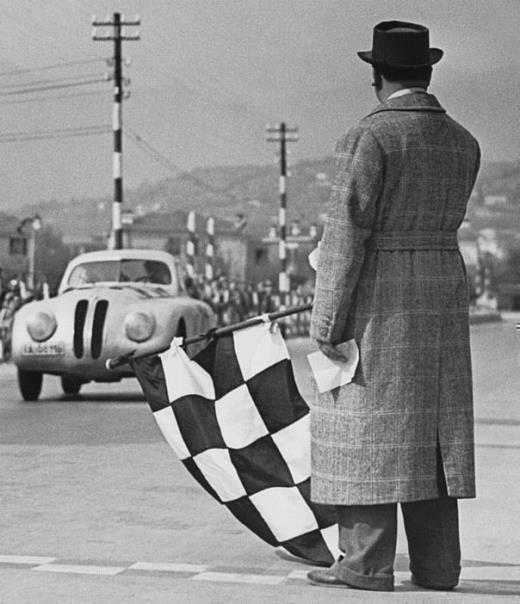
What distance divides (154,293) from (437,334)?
11731 millimetres

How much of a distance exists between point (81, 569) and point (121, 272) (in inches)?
468

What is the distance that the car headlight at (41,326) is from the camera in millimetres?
16047

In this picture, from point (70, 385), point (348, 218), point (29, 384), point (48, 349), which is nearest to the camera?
point (348, 218)

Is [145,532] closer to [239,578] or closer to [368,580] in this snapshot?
[239,578]

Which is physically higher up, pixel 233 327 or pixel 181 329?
pixel 233 327

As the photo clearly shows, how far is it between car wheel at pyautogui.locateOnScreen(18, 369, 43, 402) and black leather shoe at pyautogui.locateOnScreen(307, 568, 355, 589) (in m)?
10.9

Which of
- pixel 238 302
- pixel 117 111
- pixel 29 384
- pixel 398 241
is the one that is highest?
pixel 117 111

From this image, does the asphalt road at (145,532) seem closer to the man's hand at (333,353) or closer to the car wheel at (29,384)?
the man's hand at (333,353)

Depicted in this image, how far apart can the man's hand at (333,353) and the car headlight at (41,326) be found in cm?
1072

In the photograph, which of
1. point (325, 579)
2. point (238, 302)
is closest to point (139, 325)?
point (325, 579)

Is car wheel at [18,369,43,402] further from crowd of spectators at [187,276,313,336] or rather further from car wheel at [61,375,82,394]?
crowd of spectators at [187,276,313,336]

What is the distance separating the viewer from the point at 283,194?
66062 mm

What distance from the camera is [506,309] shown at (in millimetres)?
131000

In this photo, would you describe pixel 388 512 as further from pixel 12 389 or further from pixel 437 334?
pixel 12 389
